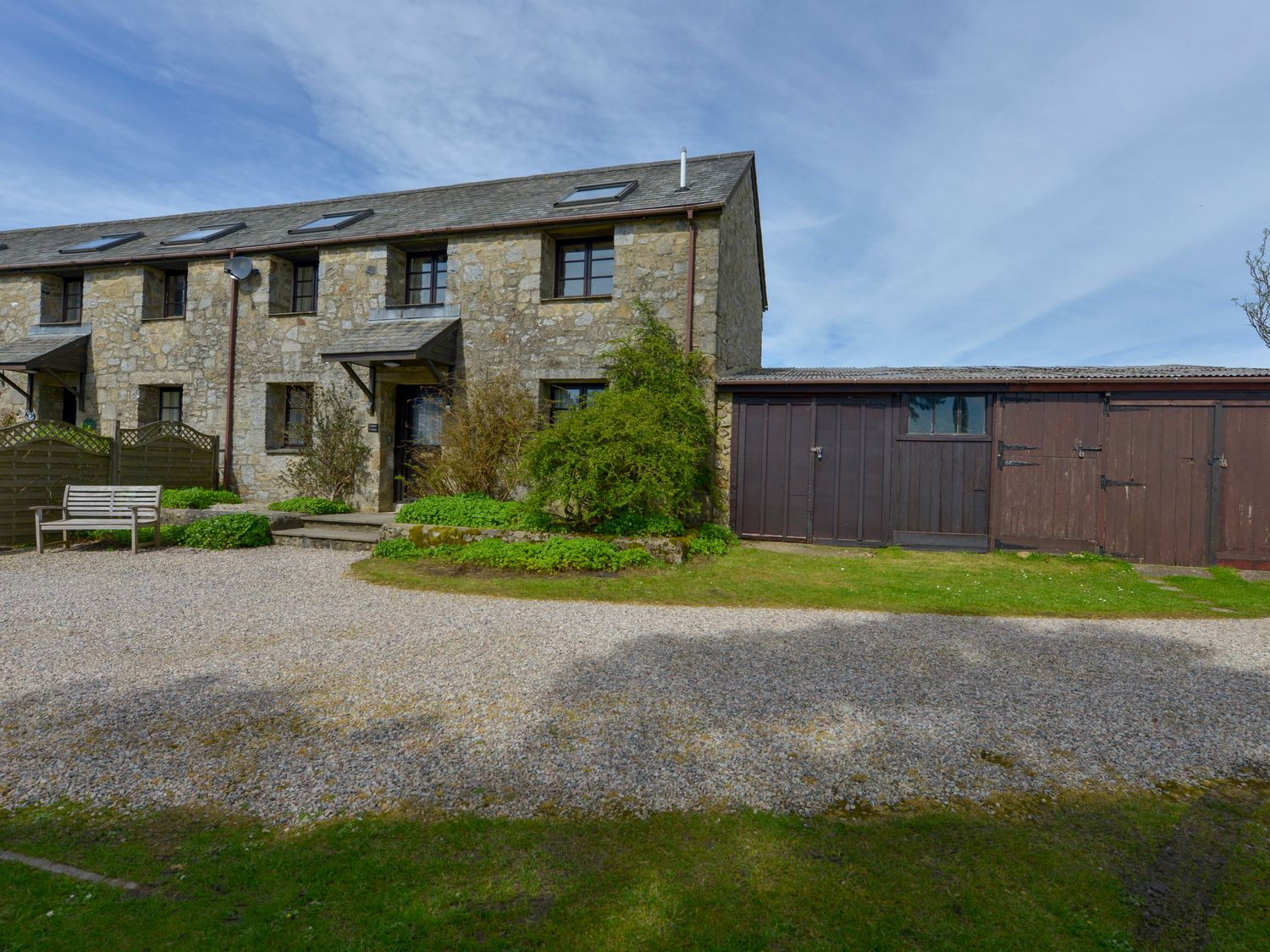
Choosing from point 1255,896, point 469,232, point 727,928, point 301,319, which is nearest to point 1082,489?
point 1255,896

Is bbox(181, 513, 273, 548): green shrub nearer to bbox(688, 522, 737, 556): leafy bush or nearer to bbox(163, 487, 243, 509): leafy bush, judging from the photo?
bbox(163, 487, 243, 509): leafy bush

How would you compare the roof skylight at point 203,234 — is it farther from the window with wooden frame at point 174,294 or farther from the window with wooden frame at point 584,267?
the window with wooden frame at point 584,267

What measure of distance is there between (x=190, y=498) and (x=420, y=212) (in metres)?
7.26

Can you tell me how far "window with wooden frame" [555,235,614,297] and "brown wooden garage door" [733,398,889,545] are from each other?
11.5 feet

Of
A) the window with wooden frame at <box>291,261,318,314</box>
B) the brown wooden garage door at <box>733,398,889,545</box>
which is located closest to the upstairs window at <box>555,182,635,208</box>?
the brown wooden garage door at <box>733,398,889,545</box>

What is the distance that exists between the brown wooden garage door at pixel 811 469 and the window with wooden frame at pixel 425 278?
638 centimetres

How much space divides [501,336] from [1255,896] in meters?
11.2

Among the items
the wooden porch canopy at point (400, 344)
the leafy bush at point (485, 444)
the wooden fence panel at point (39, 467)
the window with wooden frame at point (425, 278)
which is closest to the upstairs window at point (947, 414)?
the leafy bush at point (485, 444)

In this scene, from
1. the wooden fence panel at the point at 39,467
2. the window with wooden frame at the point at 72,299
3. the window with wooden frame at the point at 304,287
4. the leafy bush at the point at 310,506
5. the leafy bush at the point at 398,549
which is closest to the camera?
the leafy bush at the point at 398,549

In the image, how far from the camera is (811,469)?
406 inches

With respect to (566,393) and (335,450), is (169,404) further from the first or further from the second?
(566,393)

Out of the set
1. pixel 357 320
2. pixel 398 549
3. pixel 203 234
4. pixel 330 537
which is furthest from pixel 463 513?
pixel 203 234

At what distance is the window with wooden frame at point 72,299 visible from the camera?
48.9ft

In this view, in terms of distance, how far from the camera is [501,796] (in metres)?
2.77
